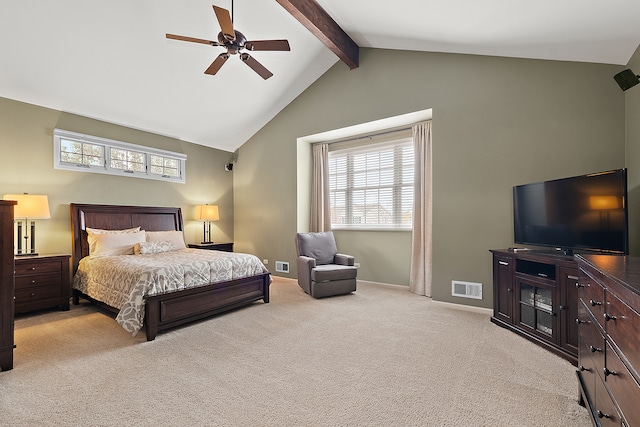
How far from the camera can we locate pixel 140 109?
4938 millimetres

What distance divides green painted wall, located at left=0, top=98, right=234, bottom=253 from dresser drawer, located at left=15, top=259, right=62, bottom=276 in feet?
1.77

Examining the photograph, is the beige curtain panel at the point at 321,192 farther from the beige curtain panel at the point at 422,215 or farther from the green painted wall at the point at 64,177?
the green painted wall at the point at 64,177

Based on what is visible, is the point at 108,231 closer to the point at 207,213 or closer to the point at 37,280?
the point at 37,280

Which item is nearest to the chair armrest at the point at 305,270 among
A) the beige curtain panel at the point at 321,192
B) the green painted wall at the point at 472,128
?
the green painted wall at the point at 472,128

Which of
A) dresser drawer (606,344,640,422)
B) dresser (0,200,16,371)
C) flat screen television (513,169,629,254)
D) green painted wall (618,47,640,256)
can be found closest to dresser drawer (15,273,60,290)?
dresser (0,200,16,371)

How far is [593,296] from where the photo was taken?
5.35ft

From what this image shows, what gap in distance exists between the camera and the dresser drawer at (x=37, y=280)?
12.3 ft

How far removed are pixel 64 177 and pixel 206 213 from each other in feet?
7.14

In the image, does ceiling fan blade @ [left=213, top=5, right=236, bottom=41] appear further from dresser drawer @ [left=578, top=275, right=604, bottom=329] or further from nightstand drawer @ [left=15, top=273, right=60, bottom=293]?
nightstand drawer @ [left=15, top=273, right=60, bottom=293]

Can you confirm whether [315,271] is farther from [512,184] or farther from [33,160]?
[33,160]

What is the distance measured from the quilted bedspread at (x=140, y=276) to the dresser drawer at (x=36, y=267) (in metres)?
0.29

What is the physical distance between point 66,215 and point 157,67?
2.54m

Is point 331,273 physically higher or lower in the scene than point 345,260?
lower

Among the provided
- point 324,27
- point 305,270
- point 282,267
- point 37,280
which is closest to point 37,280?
point 37,280
